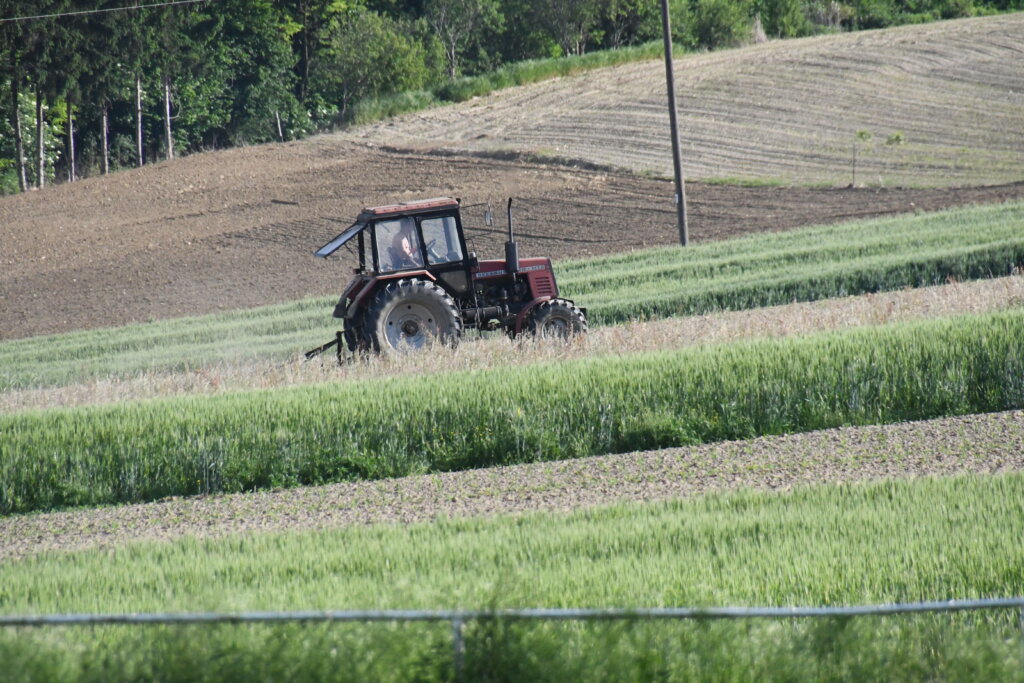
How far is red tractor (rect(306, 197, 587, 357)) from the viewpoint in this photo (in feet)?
43.5

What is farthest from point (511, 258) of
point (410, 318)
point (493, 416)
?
point (493, 416)

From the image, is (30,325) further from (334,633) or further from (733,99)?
→ (733,99)

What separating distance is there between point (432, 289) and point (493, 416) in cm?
335

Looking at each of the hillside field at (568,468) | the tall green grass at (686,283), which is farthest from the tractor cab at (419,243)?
the tall green grass at (686,283)

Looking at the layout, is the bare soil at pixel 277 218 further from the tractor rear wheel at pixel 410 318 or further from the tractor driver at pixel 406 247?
the tractor rear wheel at pixel 410 318

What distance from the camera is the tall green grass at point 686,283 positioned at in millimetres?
18000

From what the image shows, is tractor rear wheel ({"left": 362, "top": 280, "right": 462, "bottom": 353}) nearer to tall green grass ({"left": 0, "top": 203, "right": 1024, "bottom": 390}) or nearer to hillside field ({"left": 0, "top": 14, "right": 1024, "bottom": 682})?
hillside field ({"left": 0, "top": 14, "right": 1024, "bottom": 682})

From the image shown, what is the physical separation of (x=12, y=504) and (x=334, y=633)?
21.7ft

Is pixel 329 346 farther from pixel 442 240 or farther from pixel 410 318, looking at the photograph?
pixel 442 240

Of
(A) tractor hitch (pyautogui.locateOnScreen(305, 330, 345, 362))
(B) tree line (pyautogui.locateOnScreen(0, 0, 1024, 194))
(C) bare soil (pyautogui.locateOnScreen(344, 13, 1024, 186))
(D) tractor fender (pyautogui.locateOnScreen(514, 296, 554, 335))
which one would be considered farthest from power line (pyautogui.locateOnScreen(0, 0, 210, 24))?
(D) tractor fender (pyautogui.locateOnScreen(514, 296, 554, 335))

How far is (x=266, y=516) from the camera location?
8.59m

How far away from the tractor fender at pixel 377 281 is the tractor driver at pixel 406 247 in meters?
0.13

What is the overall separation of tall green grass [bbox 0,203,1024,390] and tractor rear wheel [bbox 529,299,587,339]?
12.6ft

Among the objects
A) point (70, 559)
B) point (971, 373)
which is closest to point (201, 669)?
point (70, 559)
